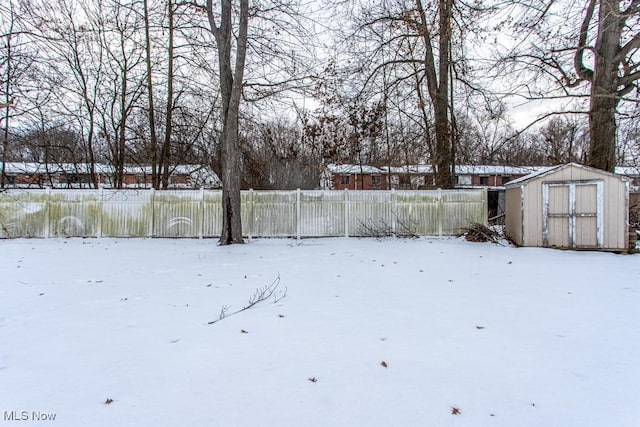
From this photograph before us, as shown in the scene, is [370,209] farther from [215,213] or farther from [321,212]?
[215,213]

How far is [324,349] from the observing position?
235 centimetres

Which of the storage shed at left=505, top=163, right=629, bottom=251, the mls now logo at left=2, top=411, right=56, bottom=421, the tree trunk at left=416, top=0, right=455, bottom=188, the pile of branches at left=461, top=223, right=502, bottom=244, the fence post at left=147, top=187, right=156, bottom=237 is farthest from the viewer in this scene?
the tree trunk at left=416, top=0, right=455, bottom=188

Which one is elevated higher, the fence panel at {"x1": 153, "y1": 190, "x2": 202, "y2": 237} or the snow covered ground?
the fence panel at {"x1": 153, "y1": 190, "x2": 202, "y2": 237}

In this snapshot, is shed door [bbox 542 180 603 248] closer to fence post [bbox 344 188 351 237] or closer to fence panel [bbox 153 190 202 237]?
fence post [bbox 344 188 351 237]

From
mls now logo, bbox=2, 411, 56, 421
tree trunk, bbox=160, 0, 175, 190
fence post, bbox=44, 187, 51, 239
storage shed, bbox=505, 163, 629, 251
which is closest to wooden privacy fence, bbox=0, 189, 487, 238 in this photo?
fence post, bbox=44, 187, 51, 239

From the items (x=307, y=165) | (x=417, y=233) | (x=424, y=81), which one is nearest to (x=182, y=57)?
(x=307, y=165)

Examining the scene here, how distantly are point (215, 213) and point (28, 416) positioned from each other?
805 centimetres

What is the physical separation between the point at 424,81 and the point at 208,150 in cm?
853

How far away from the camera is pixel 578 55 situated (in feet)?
27.6

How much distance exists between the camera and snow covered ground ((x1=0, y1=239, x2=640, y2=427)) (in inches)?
65.7

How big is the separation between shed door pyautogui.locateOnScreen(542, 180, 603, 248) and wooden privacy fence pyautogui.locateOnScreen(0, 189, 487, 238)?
7.54 feet

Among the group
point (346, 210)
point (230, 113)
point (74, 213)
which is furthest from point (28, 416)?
point (74, 213)

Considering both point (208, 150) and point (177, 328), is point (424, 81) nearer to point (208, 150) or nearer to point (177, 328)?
point (208, 150)

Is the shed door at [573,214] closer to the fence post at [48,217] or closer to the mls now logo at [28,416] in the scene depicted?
the mls now logo at [28,416]
